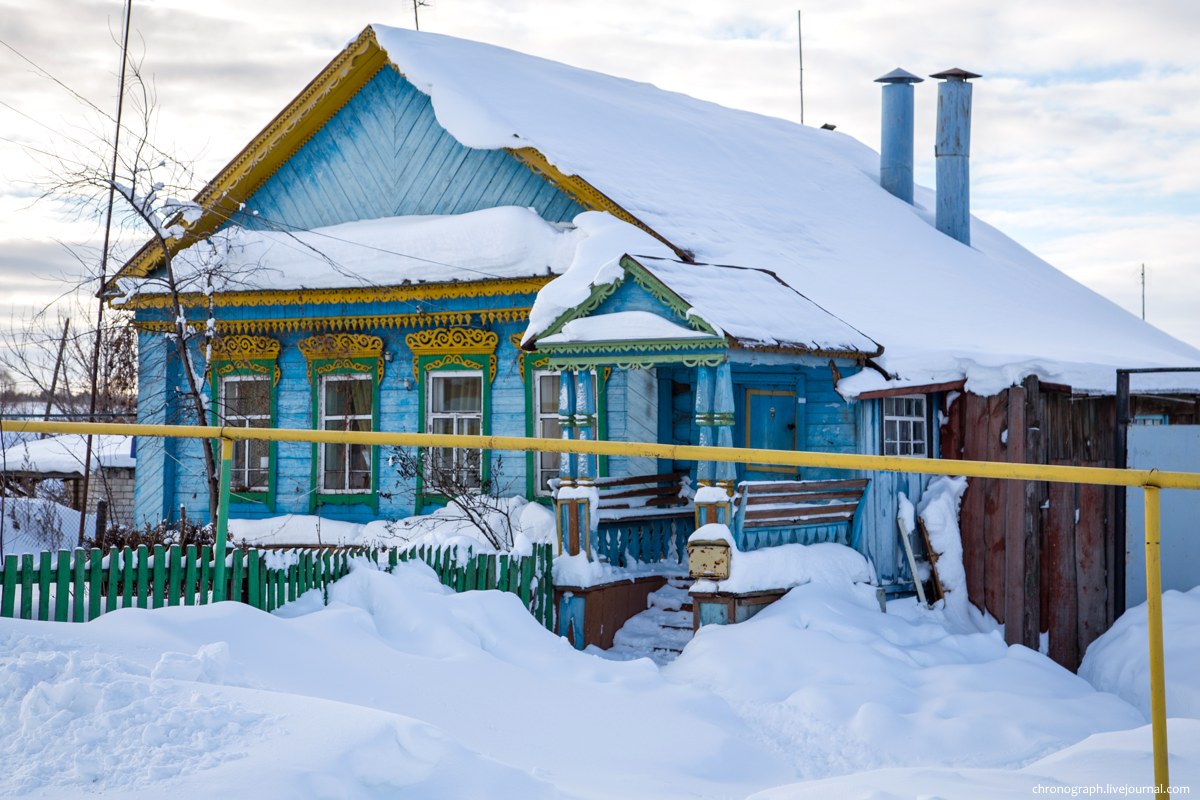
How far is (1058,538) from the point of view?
1286 cm

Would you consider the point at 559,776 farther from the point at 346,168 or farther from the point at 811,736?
the point at 346,168

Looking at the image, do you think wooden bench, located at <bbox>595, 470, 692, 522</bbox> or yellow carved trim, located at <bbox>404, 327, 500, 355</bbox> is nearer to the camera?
wooden bench, located at <bbox>595, 470, 692, 522</bbox>

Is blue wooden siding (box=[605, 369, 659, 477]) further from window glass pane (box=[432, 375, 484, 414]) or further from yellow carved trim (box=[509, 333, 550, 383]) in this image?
window glass pane (box=[432, 375, 484, 414])

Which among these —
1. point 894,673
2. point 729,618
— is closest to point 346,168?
point 729,618

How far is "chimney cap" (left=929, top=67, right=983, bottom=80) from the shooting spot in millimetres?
22516

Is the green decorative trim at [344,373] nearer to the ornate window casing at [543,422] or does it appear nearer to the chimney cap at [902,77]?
the ornate window casing at [543,422]

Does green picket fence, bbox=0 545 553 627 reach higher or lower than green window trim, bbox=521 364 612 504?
lower

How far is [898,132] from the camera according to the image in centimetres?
2292

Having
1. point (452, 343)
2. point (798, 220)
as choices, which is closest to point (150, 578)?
point (452, 343)

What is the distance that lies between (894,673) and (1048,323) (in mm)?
9492

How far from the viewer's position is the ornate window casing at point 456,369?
1510 centimetres

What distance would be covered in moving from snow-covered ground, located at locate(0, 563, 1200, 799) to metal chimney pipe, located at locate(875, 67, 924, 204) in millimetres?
12552

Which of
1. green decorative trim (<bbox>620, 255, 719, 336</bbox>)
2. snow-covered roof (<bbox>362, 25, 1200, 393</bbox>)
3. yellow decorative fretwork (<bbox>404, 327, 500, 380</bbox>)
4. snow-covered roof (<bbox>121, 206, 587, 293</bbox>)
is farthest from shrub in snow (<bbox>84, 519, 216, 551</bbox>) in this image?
green decorative trim (<bbox>620, 255, 719, 336</bbox>)

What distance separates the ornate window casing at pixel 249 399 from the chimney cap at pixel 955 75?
13073mm
